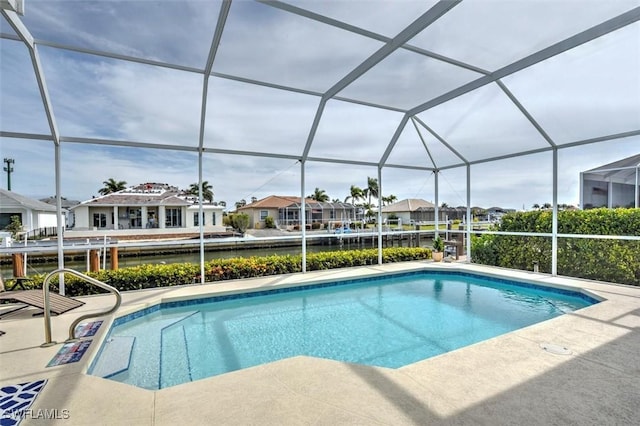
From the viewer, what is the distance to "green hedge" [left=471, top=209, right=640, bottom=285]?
6891 millimetres

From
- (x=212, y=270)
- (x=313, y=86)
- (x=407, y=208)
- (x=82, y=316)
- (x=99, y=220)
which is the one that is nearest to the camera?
(x=82, y=316)

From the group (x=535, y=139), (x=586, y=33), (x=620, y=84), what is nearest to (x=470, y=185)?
(x=535, y=139)

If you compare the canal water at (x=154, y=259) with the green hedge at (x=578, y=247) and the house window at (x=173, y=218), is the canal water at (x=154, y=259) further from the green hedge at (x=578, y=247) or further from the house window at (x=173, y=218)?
the green hedge at (x=578, y=247)

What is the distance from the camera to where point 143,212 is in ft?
70.8

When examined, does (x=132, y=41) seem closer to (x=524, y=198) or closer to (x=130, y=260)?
(x=524, y=198)

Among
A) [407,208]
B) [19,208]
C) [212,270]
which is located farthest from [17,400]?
[407,208]

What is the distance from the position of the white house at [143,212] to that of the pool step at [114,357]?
15.4 metres

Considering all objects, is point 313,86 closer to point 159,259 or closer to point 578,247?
point 578,247

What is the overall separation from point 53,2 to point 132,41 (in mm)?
911

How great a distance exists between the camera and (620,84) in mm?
5102

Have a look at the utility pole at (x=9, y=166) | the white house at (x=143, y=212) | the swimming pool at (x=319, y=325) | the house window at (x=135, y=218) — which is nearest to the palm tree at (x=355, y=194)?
the white house at (x=143, y=212)

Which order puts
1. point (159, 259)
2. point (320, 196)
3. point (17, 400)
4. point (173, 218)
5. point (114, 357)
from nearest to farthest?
1. point (17, 400)
2. point (114, 357)
3. point (159, 259)
4. point (173, 218)
5. point (320, 196)

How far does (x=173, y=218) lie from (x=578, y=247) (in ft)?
71.9

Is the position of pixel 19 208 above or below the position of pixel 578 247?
above
